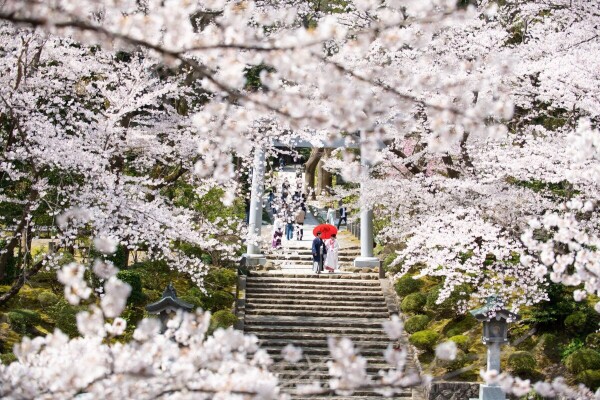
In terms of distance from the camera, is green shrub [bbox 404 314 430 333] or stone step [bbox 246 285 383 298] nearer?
green shrub [bbox 404 314 430 333]

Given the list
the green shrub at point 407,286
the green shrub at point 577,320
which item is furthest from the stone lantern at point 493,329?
the green shrub at point 407,286

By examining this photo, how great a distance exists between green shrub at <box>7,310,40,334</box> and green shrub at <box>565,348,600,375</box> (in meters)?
9.37

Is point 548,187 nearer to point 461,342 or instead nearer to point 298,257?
point 461,342

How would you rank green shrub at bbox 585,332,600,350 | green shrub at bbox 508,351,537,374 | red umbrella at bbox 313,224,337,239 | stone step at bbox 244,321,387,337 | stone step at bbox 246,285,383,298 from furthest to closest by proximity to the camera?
red umbrella at bbox 313,224,337,239 < stone step at bbox 246,285,383,298 < stone step at bbox 244,321,387,337 < green shrub at bbox 585,332,600,350 < green shrub at bbox 508,351,537,374

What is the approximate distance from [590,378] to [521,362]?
48.7 inches

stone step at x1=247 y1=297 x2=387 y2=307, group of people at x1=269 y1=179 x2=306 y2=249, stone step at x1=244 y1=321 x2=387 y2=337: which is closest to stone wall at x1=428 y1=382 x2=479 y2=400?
stone step at x1=244 y1=321 x2=387 y2=337

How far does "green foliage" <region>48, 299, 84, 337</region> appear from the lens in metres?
14.3

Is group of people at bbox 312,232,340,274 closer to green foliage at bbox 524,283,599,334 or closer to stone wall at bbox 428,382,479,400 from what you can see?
green foliage at bbox 524,283,599,334

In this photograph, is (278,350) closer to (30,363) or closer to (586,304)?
(586,304)

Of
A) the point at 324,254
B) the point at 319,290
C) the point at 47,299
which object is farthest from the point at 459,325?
the point at 47,299

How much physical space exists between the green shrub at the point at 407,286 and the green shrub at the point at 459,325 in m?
1.90

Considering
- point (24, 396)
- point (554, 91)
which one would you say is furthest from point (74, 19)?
point (554, 91)

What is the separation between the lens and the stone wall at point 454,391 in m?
13.3

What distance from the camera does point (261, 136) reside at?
18.8 m
